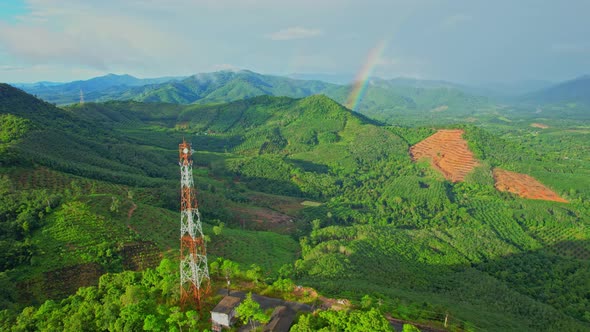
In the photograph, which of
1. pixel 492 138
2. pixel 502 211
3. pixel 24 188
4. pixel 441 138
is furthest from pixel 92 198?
pixel 492 138

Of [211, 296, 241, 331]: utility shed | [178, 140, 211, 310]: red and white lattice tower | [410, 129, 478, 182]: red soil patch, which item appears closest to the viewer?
[178, 140, 211, 310]: red and white lattice tower


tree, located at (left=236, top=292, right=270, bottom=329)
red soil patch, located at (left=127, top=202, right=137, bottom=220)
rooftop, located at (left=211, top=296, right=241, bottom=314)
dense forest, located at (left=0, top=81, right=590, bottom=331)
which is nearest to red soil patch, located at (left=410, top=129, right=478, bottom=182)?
dense forest, located at (left=0, top=81, right=590, bottom=331)

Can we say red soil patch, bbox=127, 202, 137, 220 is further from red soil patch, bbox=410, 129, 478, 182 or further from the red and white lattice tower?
red soil patch, bbox=410, 129, 478, 182

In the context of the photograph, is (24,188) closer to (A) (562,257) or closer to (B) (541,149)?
(A) (562,257)

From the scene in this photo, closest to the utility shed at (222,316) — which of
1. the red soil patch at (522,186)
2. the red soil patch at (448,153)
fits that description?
the red soil patch at (448,153)

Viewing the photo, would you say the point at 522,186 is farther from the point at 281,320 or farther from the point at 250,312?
the point at 250,312

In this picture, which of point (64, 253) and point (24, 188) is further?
point (24, 188)
